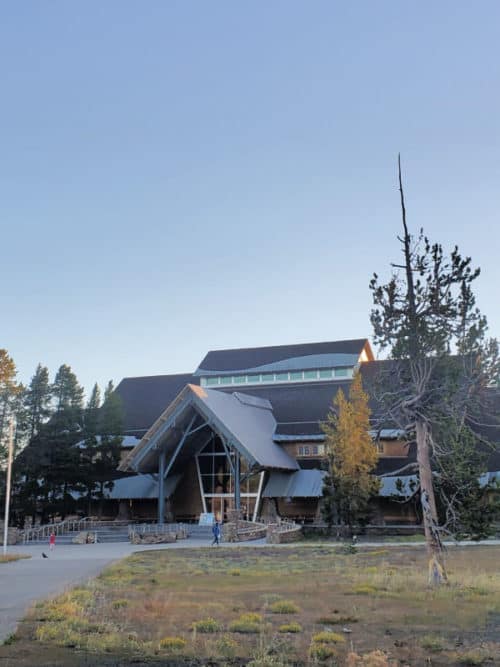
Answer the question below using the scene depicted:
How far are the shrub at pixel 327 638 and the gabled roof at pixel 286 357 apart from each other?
41454 millimetres

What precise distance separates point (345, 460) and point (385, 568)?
14221mm

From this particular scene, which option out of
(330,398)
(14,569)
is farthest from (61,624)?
(330,398)

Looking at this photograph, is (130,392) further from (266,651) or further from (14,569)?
(266,651)

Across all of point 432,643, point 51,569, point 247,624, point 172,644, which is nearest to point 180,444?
point 51,569

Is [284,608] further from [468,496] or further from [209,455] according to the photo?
Answer: [209,455]

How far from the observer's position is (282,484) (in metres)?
42.1

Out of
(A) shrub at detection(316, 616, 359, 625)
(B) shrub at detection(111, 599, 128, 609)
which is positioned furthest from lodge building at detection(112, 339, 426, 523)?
(A) shrub at detection(316, 616, 359, 625)

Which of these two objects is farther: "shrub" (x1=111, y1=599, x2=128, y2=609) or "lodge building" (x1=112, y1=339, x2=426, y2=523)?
"lodge building" (x1=112, y1=339, x2=426, y2=523)

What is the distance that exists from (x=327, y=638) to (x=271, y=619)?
2.32m

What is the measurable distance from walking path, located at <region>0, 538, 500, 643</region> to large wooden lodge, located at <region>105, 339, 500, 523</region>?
569 cm

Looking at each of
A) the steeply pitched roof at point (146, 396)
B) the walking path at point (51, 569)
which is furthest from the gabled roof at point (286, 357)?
the walking path at point (51, 569)

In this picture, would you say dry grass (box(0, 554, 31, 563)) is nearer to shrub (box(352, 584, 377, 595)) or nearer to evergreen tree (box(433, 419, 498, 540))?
shrub (box(352, 584, 377, 595))

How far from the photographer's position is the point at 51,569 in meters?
21.9

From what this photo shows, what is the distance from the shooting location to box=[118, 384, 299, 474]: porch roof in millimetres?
38844
